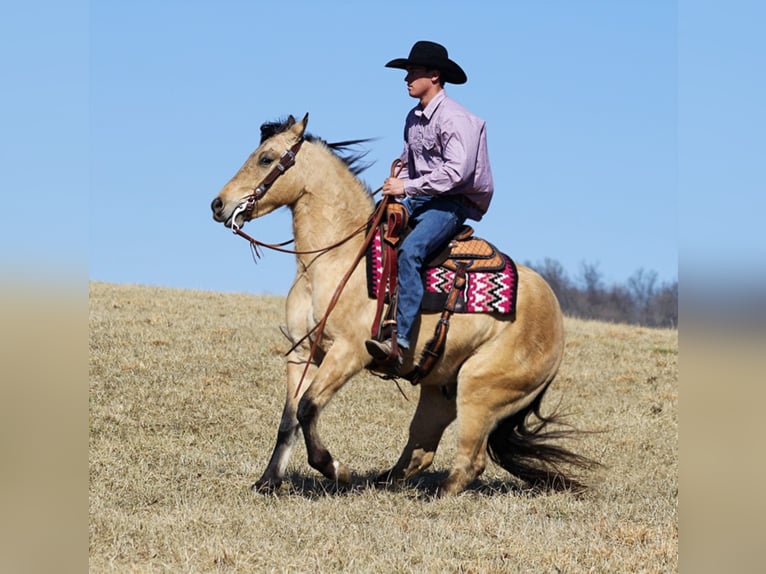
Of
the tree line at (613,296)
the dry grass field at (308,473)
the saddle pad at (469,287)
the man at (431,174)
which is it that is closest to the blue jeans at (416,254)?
the man at (431,174)

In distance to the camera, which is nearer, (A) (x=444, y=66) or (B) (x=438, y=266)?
(A) (x=444, y=66)

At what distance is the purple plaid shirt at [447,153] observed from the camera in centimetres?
745

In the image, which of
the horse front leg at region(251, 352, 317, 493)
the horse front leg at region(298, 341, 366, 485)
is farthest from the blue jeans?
the horse front leg at region(251, 352, 317, 493)

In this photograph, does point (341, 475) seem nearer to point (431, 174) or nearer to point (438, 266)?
point (438, 266)

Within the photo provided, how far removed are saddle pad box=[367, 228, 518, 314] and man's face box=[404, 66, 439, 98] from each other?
1.18 m

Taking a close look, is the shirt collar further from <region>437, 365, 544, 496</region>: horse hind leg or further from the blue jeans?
<region>437, 365, 544, 496</region>: horse hind leg

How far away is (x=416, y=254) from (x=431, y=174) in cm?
63

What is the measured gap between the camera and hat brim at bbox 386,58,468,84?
763 cm

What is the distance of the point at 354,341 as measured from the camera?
7.55 meters

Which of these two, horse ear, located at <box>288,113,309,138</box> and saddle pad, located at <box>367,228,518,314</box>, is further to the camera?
horse ear, located at <box>288,113,309,138</box>

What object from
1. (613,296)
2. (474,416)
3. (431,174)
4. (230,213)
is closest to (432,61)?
(431,174)

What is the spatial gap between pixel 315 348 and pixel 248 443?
3317 mm
